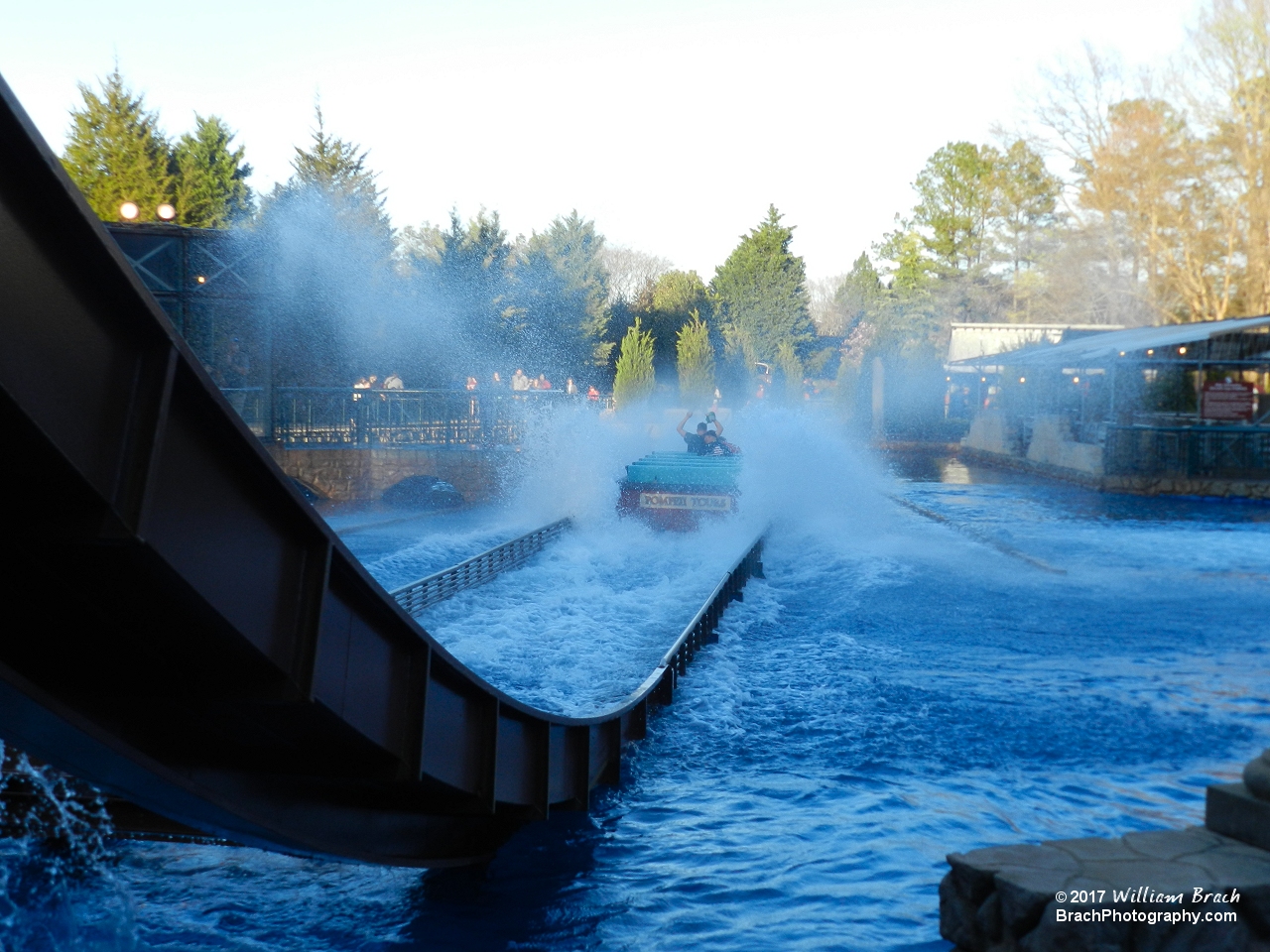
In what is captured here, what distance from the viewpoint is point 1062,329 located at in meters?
50.4

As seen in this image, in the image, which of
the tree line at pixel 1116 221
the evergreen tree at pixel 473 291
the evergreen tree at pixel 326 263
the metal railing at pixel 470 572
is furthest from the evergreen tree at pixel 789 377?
the metal railing at pixel 470 572

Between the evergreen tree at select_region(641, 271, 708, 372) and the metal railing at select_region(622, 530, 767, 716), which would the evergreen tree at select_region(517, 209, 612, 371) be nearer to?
the evergreen tree at select_region(641, 271, 708, 372)

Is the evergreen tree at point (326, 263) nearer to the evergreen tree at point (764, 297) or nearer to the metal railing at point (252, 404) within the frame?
the metal railing at point (252, 404)

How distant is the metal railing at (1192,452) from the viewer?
28.1 meters

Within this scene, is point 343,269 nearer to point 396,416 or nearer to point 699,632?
point 396,416

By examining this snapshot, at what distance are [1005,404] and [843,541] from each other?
28.9 metres

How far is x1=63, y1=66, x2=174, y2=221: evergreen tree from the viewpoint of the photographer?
115 feet

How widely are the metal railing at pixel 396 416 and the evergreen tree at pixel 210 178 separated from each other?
1292 cm

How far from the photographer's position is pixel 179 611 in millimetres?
3557

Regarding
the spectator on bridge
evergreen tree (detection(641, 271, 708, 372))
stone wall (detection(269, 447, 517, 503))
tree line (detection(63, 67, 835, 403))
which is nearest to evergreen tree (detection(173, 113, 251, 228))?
tree line (detection(63, 67, 835, 403))

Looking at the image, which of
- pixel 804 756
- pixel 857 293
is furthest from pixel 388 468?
pixel 857 293

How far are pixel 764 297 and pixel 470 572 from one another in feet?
189

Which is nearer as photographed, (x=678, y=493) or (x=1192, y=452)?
(x=678, y=493)

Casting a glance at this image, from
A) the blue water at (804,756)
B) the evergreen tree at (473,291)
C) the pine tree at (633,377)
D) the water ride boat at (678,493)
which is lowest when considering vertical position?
the blue water at (804,756)
